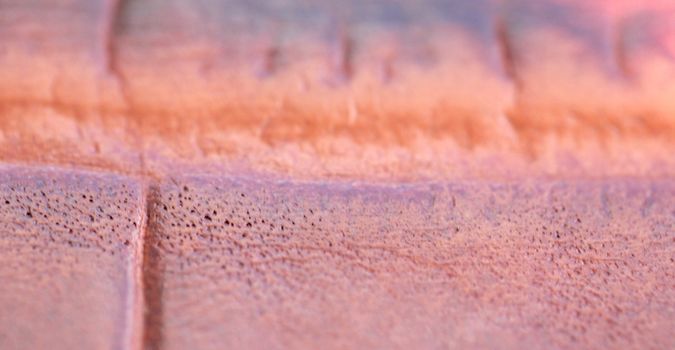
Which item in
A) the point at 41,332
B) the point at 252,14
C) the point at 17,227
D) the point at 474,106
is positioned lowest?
the point at 41,332

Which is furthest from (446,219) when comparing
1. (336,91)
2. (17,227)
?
(17,227)

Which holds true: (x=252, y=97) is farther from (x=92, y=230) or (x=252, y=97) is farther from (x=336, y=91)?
(x=92, y=230)

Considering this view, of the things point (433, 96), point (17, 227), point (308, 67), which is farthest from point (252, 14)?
point (17, 227)

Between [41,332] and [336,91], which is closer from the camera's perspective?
[41,332]

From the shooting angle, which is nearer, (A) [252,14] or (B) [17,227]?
(B) [17,227]

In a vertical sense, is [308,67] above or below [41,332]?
above

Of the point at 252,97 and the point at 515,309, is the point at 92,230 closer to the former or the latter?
the point at 252,97
